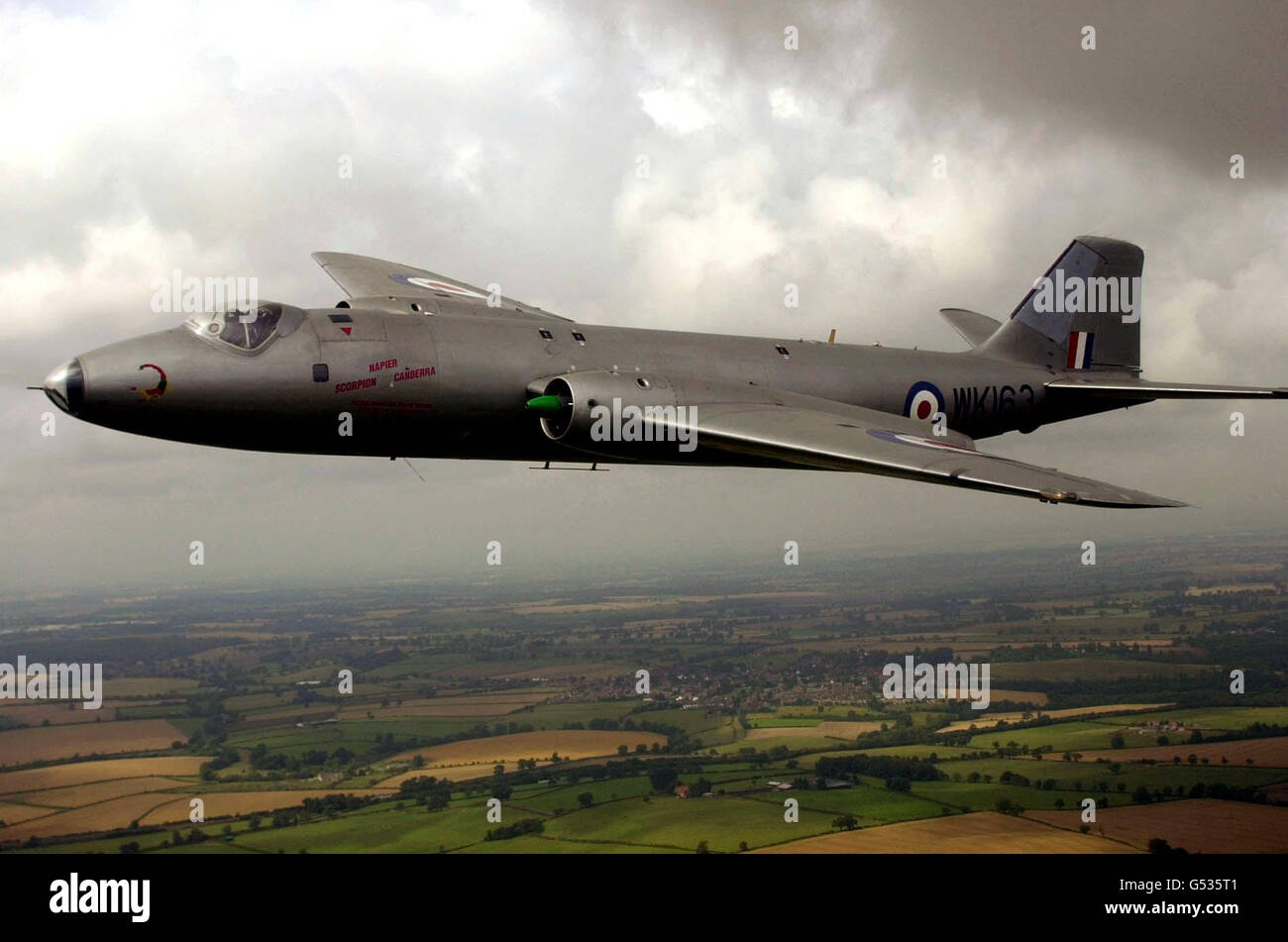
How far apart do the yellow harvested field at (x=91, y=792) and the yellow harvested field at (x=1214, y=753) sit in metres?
57.1

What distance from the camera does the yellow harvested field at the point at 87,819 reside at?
54188 millimetres

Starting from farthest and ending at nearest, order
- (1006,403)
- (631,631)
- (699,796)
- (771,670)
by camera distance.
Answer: (631,631), (771,670), (699,796), (1006,403)

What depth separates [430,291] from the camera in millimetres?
28969

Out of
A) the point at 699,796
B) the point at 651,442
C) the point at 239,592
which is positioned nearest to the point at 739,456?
the point at 651,442

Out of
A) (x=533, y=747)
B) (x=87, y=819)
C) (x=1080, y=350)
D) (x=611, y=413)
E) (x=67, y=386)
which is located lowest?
(x=87, y=819)

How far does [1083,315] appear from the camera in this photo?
1329 inches

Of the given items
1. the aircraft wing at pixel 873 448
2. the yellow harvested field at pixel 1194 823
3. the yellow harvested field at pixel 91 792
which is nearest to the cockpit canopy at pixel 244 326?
the aircraft wing at pixel 873 448

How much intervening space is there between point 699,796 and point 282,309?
42189 mm

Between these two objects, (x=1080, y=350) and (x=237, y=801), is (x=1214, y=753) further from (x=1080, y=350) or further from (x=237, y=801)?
(x=237, y=801)

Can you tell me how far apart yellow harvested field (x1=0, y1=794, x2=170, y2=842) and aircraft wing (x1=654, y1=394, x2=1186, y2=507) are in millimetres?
47082

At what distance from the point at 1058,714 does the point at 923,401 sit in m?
63.2

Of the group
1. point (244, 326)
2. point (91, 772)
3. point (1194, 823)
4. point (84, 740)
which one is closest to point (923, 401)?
point (244, 326)

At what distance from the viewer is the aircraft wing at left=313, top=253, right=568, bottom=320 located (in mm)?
27828
